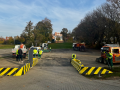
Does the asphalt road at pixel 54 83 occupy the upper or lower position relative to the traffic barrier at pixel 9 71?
lower

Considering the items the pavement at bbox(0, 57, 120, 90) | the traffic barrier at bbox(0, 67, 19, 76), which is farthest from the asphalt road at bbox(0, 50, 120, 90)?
the traffic barrier at bbox(0, 67, 19, 76)

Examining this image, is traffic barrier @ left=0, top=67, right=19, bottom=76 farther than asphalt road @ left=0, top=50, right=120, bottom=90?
Yes

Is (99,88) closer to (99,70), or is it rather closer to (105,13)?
(99,70)

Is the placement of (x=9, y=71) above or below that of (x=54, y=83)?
above

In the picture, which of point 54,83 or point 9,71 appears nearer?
point 54,83

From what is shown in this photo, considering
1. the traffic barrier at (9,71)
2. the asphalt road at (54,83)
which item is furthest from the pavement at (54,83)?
the traffic barrier at (9,71)

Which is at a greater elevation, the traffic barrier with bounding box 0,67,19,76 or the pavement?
the traffic barrier with bounding box 0,67,19,76

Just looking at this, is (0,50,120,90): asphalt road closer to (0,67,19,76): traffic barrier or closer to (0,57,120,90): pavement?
(0,57,120,90): pavement

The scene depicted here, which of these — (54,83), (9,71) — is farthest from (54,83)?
(9,71)

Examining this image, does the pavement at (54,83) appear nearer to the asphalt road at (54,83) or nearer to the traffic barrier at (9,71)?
the asphalt road at (54,83)

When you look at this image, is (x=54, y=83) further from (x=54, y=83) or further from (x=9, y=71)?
(x=9, y=71)

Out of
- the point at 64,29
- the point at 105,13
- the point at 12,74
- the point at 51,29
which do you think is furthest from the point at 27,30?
the point at 64,29

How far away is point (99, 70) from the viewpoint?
8.13 metres

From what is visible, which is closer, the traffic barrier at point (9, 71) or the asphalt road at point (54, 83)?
the asphalt road at point (54, 83)
